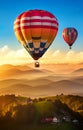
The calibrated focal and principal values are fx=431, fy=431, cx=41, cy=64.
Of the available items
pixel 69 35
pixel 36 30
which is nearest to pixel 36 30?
pixel 36 30

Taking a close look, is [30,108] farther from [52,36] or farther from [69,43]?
[52,36]

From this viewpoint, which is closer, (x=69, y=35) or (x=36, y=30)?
(x=36, y=30)

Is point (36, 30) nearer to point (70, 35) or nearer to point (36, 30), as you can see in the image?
point (36, 30)

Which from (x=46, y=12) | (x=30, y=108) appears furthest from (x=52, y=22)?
(x=30, y=108)

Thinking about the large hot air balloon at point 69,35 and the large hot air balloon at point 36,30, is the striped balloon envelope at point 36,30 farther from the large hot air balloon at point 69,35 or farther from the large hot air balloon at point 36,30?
the large hot air balloon at point 69,35

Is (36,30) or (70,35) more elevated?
(70,35)

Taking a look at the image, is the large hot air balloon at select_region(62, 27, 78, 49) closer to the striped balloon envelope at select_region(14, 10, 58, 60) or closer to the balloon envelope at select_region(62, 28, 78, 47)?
the balloon envelope at select_region(62, 28, 78, 47)
